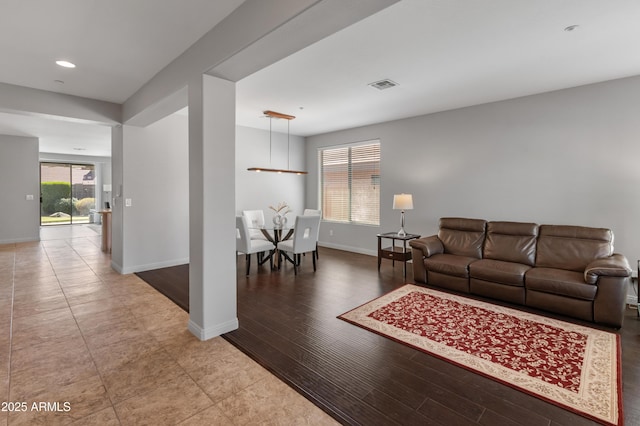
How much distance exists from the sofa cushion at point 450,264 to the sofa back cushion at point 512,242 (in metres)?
0.32

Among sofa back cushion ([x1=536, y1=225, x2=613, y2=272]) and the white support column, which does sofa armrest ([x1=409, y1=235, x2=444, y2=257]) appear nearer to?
sofa back cushion ([x1=536, y1=225, x2=613, y2=272])

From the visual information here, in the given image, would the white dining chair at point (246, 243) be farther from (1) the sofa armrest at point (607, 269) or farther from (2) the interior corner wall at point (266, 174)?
(1) the sofa armrest at point (607, 269)

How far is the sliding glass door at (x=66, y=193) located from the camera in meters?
11.0

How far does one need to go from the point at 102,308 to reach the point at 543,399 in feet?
13.8

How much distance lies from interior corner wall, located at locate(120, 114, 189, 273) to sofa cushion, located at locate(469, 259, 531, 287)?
4.73 metres

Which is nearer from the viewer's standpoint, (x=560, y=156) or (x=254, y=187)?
(x=560, y=156)

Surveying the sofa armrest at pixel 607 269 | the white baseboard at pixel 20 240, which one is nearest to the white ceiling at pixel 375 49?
the sofa armrest at pixel 607 269

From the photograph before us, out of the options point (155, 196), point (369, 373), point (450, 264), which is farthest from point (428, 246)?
point (155, 196)

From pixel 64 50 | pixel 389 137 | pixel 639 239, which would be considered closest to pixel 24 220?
pixel 64 50

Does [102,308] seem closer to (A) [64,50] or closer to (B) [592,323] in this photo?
(A) [64,50]

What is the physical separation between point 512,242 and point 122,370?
459 centimetres

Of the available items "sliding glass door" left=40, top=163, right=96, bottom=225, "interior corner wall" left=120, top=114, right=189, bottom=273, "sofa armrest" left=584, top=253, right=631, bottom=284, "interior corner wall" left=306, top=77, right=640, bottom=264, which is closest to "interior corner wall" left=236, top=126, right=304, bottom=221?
"interior corner wall" left=120, top=114, right=189, bottom=273

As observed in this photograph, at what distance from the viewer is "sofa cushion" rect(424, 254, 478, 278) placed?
3.97 m

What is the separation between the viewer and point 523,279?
3502 millimetres
